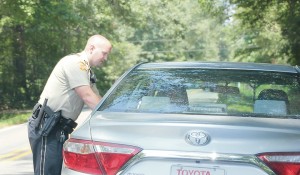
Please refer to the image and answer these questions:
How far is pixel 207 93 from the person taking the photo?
411 centimetres

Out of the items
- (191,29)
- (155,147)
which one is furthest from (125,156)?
(191,29)

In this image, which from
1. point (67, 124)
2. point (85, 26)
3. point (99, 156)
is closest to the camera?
point (99, 156)

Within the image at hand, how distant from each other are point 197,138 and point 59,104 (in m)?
1.70

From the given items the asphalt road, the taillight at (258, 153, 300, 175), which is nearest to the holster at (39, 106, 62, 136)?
the taillight at (258, 153, 300, 175)

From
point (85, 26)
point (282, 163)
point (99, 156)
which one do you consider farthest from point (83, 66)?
point (85, 26)

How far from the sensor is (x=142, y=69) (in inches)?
177

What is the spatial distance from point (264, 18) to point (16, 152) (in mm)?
17886

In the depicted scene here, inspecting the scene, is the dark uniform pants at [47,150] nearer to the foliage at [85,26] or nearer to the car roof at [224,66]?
the car roof at [224,66]

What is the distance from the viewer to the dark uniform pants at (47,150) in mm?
4359

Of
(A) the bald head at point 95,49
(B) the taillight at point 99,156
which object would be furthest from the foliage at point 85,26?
(B) the taillight at point 99,156

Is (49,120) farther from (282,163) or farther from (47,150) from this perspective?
(282,163)

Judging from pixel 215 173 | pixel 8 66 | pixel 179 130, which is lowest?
pixel 8 66

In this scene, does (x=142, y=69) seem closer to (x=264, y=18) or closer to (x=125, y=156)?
(x=125, y=156)

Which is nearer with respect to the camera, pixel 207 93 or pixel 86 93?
pixel 207 93
